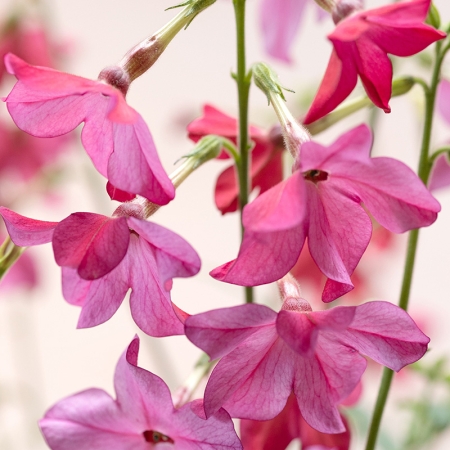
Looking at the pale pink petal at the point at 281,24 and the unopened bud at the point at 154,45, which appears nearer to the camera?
the unopened bud at the point at 154,45

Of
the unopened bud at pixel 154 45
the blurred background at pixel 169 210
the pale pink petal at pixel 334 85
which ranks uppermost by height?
the unopened bud at pixel 154 45

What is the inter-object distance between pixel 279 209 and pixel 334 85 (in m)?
0.10

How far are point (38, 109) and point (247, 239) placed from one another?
0.51 feet

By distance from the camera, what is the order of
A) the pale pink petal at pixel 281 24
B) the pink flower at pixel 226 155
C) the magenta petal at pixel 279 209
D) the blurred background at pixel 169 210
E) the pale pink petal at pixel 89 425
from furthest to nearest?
the blurred background at pixel 169 210, the pale pink petal at pixel 281 24, the pink flower at pixel 226 155, the pale pink petal at pixel 89 425, the magenta petal at pixel 279 209

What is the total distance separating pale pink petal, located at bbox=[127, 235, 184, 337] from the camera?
368 millimetres

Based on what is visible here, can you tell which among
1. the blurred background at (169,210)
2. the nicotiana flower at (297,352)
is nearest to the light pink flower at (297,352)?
the nicotiana flower at (297,352)

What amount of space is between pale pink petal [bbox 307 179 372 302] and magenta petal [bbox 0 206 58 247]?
0.15m

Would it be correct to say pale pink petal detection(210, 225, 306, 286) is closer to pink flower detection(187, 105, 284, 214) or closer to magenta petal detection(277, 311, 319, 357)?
magenta petal detection(277, 311, 319, 357)

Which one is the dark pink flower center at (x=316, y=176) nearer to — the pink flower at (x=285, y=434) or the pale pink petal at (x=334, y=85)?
the pale pink petal at (x=334, y=85)

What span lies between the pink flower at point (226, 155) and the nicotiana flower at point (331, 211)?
0.42 ft

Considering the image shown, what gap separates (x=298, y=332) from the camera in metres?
0.33

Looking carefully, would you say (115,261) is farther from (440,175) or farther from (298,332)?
(440,175)

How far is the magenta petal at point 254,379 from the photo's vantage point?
355 millimetres

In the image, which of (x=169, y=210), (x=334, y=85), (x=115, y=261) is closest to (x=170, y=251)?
(x=115, y=261)
